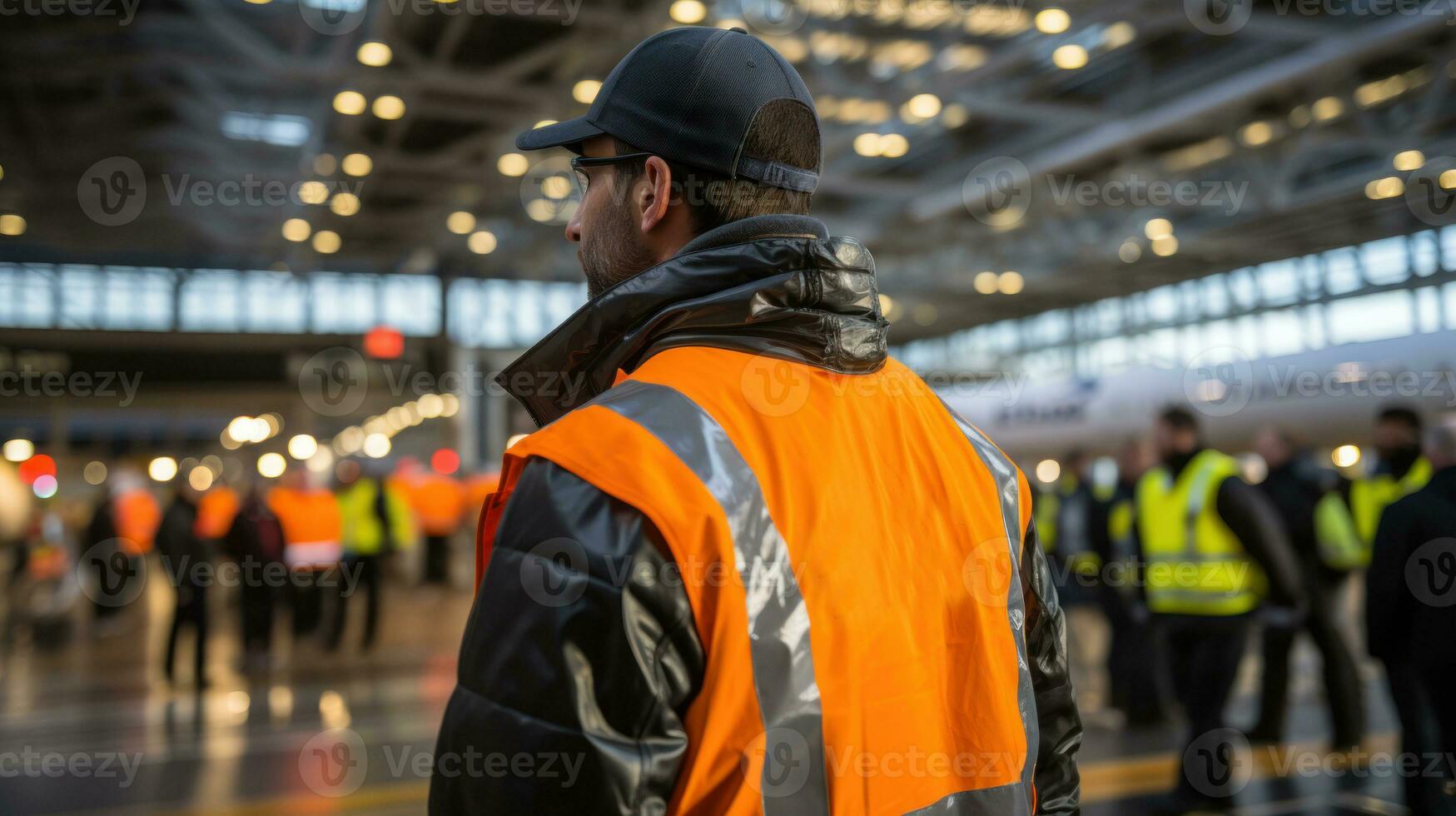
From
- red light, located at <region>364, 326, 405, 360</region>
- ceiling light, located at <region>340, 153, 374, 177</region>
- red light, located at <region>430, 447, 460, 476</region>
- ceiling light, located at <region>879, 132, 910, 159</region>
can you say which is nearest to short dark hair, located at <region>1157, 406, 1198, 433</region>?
ceiling light, located at <region>879, 132, 910, 159</region>

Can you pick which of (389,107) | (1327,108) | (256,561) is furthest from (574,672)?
(1327,108)

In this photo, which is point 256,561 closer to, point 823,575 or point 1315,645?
point 1315,645

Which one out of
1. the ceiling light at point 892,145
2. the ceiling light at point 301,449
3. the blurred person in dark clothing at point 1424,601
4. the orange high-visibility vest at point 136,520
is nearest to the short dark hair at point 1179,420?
the blurred person in dark clothing at point 1424,601

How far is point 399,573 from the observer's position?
19.4 metres

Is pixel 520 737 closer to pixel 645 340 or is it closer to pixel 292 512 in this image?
pixel 645 340

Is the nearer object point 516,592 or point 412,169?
point 516,592

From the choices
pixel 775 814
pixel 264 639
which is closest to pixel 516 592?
pixel 775 814

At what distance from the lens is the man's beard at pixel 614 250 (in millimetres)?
1288

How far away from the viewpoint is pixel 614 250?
1307 millimetres

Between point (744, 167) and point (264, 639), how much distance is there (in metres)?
10.4

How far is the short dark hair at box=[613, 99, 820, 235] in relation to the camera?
4.02 ft

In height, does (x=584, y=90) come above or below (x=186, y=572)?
above

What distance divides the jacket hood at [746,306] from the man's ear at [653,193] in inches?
2.7

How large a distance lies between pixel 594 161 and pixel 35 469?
20.8 meters
